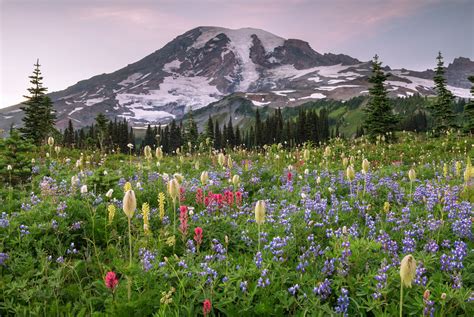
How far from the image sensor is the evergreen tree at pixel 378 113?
1125 inches

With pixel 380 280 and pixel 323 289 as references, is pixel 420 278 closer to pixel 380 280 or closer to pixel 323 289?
pixel 380 280

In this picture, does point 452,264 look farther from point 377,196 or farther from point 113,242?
point 113,242

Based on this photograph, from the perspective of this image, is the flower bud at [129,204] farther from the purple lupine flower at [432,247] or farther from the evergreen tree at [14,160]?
the evergreen tree at [14,160]

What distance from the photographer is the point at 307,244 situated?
4.24 meters

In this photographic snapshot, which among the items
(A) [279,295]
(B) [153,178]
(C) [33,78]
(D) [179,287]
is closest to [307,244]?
(A) [279,295]

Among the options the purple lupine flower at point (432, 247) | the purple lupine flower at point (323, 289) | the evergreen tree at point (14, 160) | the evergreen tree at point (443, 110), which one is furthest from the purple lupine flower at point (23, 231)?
the evergreen tree at point (443, 110)

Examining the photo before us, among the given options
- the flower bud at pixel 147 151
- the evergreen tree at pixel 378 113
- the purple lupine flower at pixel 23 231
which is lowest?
the purple lupine flower at pixel 23 231

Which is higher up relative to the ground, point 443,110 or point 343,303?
point 443,110

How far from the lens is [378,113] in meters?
29.3

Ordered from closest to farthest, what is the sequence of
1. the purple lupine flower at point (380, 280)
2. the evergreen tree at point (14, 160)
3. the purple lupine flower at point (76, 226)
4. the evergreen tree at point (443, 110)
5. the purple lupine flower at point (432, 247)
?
the purple lupine flower at point (380, 280), the purple lupine flower at point (432, 247), the purple lupine flower at point (76, 226), the evergreen tree at point (14, 160), the evergreen tree at point (443, 110)

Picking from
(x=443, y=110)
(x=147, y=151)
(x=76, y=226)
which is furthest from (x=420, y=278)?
(x=443, y=110)

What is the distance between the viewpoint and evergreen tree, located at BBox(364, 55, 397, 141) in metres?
28.6

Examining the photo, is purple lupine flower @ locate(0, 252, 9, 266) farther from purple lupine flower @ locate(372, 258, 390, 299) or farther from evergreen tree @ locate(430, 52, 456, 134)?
evergreen tree @ locate(430, 52, 456, 134)

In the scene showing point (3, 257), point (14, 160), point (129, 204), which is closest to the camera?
point (129, 204)
